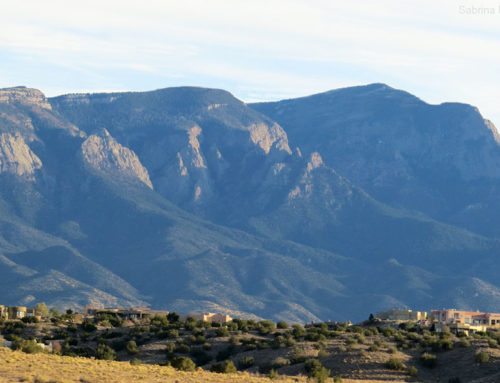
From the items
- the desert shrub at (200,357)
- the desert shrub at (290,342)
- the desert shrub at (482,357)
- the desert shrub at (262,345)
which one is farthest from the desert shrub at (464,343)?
the desert shrub at (200,357)

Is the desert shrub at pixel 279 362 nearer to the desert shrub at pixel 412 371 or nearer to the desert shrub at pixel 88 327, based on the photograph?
the desert shrub at pixel 412 371

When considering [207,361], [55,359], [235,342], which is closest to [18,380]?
[55,359]

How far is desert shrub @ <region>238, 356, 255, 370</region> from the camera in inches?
3969

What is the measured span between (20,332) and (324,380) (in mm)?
46087

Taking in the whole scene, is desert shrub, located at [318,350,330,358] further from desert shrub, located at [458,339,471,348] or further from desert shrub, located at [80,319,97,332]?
desert shrub, located at [80,319,97,332]

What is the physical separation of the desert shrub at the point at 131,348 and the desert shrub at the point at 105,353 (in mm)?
1532

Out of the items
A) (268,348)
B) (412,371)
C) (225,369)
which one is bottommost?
(225,369)

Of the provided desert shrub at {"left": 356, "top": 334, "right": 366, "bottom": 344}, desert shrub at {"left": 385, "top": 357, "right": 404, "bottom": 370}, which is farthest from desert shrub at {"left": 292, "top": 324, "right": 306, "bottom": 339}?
desert shrub at {"left": 385, "top": 357, "right": 404, "bottom": 370}

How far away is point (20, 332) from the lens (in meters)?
118

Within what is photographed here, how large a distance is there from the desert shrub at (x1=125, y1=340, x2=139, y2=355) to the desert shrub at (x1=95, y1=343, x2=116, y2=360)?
153 centimetres

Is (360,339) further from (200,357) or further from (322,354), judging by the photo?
(200,357)

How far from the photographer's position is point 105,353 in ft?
341

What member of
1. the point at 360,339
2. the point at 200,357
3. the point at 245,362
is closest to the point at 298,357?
the point at 245,362

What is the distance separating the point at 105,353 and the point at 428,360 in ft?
86.3
